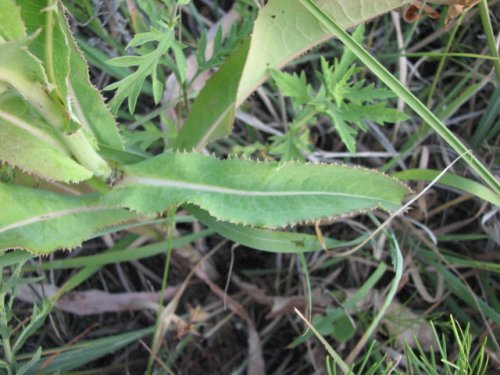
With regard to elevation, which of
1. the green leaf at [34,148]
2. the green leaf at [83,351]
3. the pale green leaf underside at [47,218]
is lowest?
the green leaf at [83,351]

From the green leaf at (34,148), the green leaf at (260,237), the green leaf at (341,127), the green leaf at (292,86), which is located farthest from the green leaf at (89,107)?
the green leaf at (341,127)

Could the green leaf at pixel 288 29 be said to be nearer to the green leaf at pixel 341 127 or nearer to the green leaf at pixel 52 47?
the green leaf at pixel 341 127

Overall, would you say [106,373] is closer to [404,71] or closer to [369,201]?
[369,201]

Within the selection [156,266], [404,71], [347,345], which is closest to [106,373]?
[156,266]

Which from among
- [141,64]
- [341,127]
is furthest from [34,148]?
[341,127]

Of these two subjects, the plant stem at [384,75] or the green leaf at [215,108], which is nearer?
the plant stem at [384,75]
